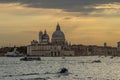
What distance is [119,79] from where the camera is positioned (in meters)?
50.8

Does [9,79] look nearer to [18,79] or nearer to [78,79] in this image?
[18,79]

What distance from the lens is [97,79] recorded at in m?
51.5

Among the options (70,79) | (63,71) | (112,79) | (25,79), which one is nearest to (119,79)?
(112,79)

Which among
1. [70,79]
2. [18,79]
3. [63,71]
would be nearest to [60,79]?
[70,79]

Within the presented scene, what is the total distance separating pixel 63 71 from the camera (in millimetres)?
64375

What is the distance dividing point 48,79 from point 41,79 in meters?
0.93

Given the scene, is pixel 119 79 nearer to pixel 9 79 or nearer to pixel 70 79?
pixel 70 79

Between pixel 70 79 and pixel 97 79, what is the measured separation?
2755 millimetres

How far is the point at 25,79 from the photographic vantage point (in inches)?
2045

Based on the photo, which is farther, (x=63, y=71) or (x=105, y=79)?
(x=63, y=71)

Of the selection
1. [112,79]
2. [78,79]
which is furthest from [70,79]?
[112,79]

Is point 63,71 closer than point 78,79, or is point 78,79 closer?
point 78,79

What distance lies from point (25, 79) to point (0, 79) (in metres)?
2.74

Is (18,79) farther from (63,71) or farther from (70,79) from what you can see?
(63,71)
